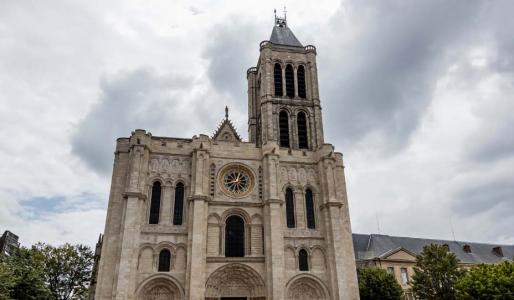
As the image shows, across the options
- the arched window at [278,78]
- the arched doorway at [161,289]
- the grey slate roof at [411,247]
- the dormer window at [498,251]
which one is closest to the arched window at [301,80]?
the arched window at [278,78]

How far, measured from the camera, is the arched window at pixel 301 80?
3266cm

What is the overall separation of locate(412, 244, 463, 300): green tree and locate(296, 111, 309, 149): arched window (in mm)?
11861

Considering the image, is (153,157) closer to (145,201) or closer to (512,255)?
(145,201)

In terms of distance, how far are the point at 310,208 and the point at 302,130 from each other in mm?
6925

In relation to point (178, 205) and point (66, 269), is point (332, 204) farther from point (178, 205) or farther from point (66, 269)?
point (66, 269)

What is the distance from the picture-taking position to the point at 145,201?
24.6 metres

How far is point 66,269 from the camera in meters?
30.0

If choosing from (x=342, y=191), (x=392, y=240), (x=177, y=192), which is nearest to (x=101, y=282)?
(x=177, y=192)

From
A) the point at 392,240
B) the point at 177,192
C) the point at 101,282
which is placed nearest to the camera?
the point at 101,282

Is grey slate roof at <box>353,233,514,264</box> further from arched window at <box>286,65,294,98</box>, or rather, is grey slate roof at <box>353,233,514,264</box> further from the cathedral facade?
arched window at <box>286,65,294,98</box>

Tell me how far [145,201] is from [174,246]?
3.48m

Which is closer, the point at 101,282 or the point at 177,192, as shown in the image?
the point at 101,282

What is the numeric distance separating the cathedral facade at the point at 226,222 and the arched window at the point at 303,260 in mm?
64

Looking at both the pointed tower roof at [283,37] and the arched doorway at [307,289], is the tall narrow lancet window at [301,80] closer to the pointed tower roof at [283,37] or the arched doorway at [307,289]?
the pointed tower roof at [283,37]
